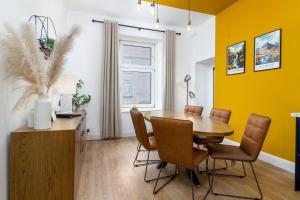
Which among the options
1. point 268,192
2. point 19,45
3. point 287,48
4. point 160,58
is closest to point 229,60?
point 287,48

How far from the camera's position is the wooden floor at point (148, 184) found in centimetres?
203

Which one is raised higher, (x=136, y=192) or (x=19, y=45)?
(x=19, y=45)

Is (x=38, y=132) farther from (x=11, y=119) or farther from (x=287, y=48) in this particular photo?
(x=287, y=48)

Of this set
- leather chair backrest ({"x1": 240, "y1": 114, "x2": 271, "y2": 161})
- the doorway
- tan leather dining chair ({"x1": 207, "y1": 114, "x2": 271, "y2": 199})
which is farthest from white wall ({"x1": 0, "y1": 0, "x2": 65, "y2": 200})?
the doorway

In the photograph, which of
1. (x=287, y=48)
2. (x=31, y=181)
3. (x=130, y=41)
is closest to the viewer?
(x=31, y=181)

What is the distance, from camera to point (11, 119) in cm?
149

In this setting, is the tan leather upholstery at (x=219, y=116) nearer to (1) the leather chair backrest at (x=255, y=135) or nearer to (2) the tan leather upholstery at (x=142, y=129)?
(1) the leather chair backrest at (x=255, y=135)

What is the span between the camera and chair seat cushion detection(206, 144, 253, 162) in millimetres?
1952

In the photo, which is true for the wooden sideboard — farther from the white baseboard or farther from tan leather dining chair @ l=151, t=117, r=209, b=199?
the white baseboard

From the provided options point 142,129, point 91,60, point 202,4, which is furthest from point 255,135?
point 91,60

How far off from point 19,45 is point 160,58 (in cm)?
429

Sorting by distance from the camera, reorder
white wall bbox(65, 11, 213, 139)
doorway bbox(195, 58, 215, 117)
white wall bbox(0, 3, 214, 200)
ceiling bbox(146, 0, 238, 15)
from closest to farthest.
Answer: ceiling bbox(146, 0, 238, 15) → white wall bbox(0, 3, 214, 200) → white wall bbox(65, 11, 213, 139) → doorway bbox(195, 58, 215, 117)

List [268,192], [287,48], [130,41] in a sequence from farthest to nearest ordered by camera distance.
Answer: [130,41], [287,48], [268,192]

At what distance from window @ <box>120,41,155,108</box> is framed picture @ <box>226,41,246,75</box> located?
2216mm
